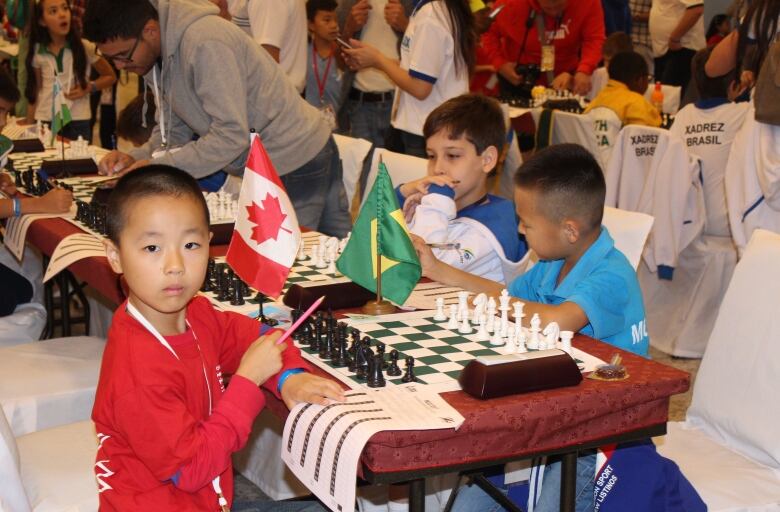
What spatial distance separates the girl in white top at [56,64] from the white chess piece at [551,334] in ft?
16.4

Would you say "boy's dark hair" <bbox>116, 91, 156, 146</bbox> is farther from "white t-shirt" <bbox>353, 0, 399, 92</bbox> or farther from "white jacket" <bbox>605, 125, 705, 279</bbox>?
"white jacket" <bbox>605, 125, 705, 279</bbox>

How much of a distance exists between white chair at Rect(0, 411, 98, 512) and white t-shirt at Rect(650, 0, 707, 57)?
274 inches

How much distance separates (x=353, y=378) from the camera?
6.56 ft

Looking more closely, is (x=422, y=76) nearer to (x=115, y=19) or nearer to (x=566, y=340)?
(x=115, y=19)

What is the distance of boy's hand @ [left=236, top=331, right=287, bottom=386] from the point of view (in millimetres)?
1913

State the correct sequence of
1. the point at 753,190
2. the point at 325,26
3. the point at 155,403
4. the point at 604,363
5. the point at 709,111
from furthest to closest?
the point at 325,26 → the point at 709,111 → the point at 753,190 → the point at 604,363 → the point at 155,403

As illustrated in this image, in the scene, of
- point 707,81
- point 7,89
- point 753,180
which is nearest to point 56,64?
point 7,89

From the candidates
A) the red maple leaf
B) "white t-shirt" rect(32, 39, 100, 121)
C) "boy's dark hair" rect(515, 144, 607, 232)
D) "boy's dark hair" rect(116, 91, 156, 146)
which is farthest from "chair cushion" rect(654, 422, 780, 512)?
"white t-shirt" rect(32, 39, 100, 121)

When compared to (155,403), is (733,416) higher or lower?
lower

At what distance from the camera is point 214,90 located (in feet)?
11.6

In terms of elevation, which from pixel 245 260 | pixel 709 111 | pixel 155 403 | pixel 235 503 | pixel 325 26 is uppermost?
pixel 325 26

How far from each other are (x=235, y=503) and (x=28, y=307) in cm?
105

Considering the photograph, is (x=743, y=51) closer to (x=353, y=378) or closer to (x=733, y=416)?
(x=733, y=416)

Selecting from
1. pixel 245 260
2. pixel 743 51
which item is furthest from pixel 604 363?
pixel 743 51
